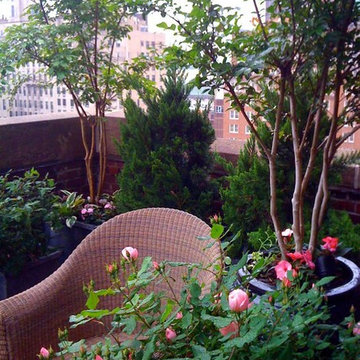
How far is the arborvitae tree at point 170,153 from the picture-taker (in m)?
2.98

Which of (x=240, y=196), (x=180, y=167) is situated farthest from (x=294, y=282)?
(x=180, y=167)

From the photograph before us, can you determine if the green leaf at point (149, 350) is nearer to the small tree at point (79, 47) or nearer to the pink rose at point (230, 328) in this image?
the pink rose at point (230, 328)

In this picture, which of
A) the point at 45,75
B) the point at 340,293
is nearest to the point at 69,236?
the point at 45,75

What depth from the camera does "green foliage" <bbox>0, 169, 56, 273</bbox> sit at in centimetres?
272

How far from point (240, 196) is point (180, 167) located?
457 millimetres

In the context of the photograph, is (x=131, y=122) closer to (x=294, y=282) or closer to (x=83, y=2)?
(x=83, y=2)

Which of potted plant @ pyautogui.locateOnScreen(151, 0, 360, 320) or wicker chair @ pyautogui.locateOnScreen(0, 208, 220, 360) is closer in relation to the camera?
wicker chair @ pyautogui.locateOnScreen(0, 208, 220, 360)

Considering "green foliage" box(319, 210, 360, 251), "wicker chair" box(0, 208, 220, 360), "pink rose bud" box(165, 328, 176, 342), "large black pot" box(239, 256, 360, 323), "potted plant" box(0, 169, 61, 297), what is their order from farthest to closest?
"potted plant" box(0, 169, 61, 297)
"green foliage" box(319, 210, 360, 251)
"large black pot" box(239, 256, 360, 323)
"wicker chair" box(0, 208, 220, 360)
"pink rose bud" box(165, 328, 176, 342)

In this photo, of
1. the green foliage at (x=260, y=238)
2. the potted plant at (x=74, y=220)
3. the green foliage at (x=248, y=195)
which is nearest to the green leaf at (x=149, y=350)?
the green foliage at (x=260, y=238)

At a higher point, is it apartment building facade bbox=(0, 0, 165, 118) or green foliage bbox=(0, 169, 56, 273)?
apartment building facade bbox=(0, 0, 165, 118)

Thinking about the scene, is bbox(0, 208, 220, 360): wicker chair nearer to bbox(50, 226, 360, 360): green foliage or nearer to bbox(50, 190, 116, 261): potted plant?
bbox(50, 226, 360, 360): green foliage

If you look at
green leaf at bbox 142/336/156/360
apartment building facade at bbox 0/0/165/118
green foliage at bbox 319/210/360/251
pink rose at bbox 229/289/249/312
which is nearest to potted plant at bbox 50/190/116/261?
apartment building facade at bbox 0/0/165/118

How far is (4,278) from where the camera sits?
9.04 ft

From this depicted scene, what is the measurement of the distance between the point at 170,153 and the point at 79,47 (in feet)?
2.90
